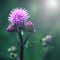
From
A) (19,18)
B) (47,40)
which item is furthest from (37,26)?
(19,18)

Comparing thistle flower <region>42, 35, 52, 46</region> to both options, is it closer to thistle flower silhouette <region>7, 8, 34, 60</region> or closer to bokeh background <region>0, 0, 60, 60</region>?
bokeh background <region>0, 0, 60, 60</region>

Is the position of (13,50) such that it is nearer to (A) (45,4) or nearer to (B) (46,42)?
(B) (46,42)

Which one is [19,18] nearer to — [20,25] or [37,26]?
[20,25]

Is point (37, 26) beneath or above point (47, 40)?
above

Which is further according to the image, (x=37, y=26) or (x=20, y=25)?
(x=37, y=26)

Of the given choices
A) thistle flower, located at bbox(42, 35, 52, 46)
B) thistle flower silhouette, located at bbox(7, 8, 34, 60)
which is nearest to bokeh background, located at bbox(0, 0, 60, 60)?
thistle flower, located at bbox(42, 35, 52, 46)

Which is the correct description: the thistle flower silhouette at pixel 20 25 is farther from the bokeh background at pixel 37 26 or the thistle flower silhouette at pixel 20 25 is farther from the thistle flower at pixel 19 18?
the bokeh background at pixel 37 26

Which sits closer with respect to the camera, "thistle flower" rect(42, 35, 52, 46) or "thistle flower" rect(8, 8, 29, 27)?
"thistle flower" rect(8, 8, 29, 27)

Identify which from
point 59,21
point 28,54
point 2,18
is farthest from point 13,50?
point 59,21
